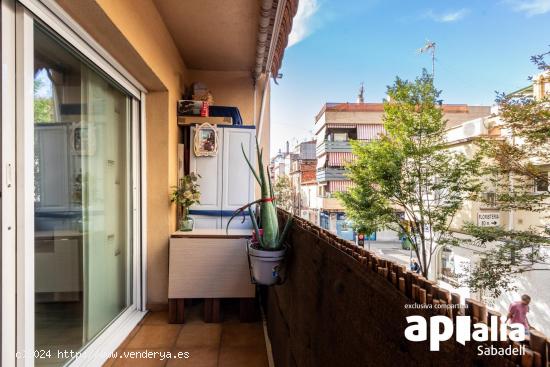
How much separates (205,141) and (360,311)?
7.55 feet

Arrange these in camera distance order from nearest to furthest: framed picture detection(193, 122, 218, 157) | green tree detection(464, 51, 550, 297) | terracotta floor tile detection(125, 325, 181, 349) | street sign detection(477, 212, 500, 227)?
1. terracotta floor tile detection(125, 325, 181, 349)
2. framed picture detection(193, 122, 218, 157)
3. green tree detection(464, 51, 550, 297)
4. street sign detection(477, 212, 500, 227)

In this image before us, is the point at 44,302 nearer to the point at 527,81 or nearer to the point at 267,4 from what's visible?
the point at 267,4

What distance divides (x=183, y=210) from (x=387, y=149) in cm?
762

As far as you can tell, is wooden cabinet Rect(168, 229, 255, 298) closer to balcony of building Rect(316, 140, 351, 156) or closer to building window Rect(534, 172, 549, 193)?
building window Rect(534, 172, 549, 193)

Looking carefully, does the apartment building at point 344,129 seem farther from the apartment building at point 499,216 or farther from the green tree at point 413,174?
the apartment building at point 499,216

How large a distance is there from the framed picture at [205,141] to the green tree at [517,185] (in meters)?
6.17

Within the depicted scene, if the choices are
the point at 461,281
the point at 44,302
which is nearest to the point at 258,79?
the point at 44,302

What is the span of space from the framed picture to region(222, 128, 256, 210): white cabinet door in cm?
9

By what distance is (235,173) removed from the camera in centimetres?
278

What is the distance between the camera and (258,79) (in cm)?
337

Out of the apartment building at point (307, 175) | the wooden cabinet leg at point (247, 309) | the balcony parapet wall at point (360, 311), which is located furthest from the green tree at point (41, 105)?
the apartment building at point (307, 175)

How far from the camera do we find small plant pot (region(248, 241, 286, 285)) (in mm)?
1367

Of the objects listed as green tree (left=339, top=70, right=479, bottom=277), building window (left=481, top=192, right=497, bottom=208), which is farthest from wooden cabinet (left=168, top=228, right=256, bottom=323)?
green tree (left=339, top=70, right=479, bottom=277)

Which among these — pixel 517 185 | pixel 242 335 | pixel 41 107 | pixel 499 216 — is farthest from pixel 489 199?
pixel 41 107
